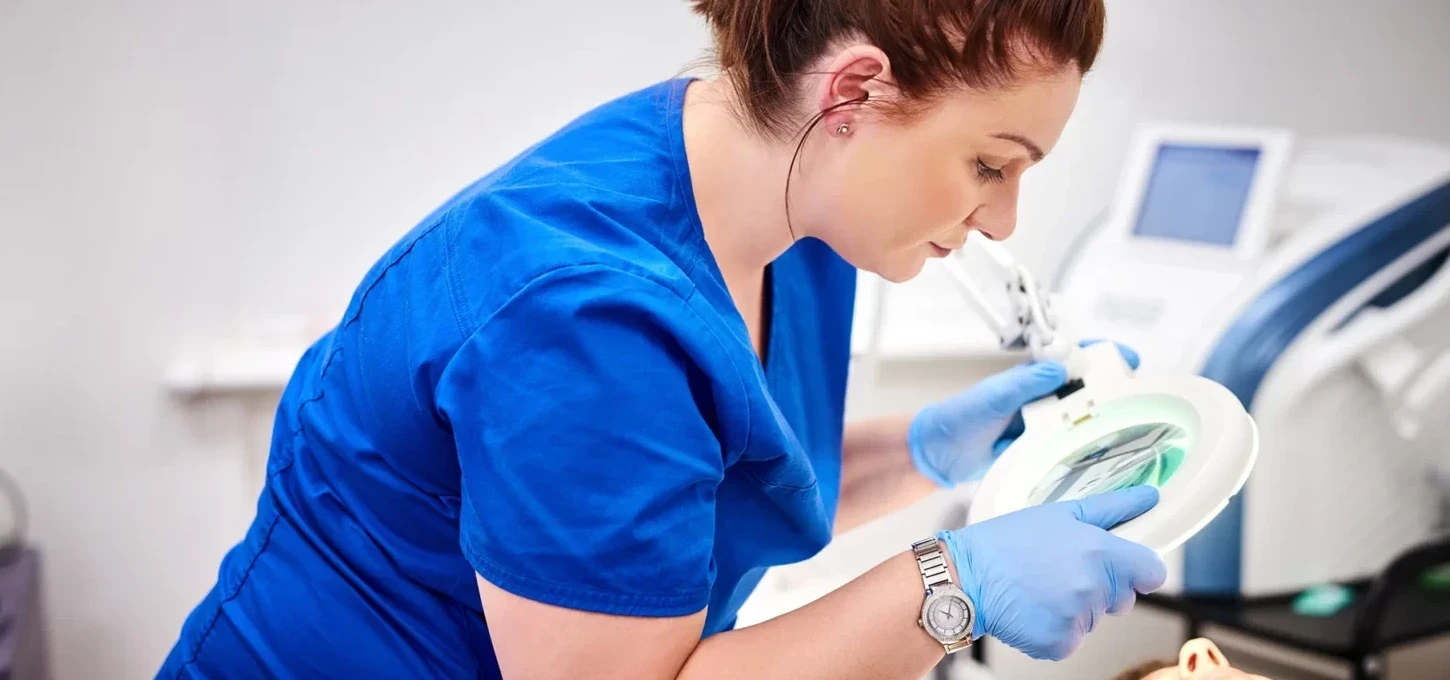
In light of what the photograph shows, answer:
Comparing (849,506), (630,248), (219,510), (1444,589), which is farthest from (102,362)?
(1444,589)

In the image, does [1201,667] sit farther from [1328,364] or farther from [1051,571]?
[1328,364]

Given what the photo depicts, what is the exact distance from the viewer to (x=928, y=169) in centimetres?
87

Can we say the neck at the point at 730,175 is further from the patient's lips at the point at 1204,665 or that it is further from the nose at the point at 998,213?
the patient's lips at the point at 1204,665

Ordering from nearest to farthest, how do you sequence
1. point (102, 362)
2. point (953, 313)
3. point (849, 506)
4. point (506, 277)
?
point (506, 277) → point (849, 506) → point (102, 362) → point (953, 313)

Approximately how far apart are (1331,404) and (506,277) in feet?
4.89

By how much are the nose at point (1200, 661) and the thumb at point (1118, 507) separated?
16cm

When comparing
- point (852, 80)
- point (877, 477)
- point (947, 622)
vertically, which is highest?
point (852, 80)

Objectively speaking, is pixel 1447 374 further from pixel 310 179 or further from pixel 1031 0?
pixel 310 179

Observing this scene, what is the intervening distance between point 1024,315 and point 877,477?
31 centimetres

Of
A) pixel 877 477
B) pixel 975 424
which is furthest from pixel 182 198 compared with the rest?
pixel 975 424

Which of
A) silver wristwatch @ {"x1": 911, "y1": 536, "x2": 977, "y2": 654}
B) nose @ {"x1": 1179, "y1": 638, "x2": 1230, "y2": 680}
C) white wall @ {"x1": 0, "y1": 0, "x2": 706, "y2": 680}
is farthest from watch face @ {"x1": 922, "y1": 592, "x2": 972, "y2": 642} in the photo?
white wall @ {"x1": 0, "y1": 0, "x2": 706, "y2": 680}

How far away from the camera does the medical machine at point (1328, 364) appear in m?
1.73

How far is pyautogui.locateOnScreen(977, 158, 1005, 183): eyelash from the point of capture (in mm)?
A: 897

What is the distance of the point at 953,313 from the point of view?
2.28m
